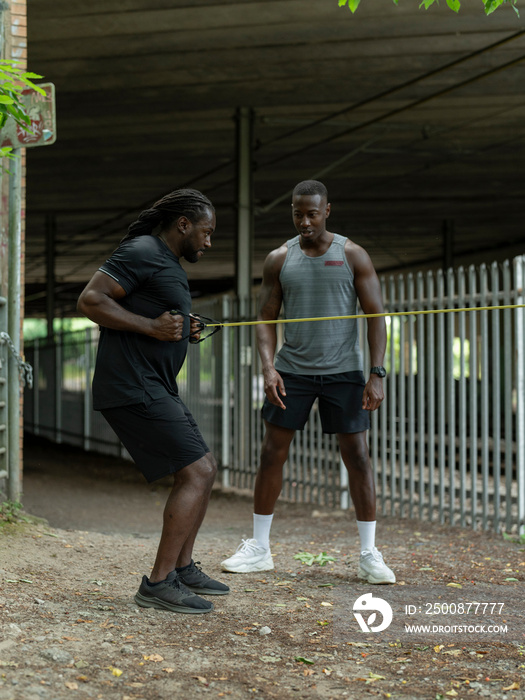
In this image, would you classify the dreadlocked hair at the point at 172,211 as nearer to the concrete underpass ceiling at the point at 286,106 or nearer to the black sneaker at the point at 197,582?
the black sneaker at the point at 197,582

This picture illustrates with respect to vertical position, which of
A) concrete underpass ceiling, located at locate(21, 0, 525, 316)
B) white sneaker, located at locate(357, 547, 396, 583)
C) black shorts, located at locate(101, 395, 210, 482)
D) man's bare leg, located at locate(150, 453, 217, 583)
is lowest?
white sneaker, located at locate(357, 547, 396, 583)

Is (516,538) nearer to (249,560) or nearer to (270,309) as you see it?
→ (249,560)

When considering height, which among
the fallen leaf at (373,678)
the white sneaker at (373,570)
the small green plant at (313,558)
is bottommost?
the small green plant at (313,558)

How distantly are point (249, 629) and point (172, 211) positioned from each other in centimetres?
195

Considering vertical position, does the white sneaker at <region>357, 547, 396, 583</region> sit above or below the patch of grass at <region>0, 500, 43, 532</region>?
below

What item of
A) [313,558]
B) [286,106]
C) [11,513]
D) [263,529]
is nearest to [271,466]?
[263,529]

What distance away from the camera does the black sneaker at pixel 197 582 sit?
401 cm

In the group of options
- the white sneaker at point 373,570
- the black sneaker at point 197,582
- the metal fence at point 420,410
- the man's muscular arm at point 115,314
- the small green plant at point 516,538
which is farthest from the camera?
the metal fence at point 420,410

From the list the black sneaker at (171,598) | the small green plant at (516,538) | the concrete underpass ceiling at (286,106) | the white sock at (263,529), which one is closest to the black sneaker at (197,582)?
the black sneaker at (171,598)

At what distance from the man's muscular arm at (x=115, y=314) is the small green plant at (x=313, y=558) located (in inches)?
78.3

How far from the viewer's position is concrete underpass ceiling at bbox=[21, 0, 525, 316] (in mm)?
8703

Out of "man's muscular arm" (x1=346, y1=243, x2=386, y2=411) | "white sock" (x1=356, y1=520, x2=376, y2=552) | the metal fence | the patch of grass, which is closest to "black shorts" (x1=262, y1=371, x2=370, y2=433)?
"man's muscular arm" (x1=346, y1=243, x2=386, y2=411)

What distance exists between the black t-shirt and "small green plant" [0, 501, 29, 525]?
1895 millimetres

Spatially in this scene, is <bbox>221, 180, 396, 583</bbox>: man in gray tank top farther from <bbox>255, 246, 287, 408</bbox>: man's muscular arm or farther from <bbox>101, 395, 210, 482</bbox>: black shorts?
<bbox>101, 395, 210, 482</bbox>: black shorts
